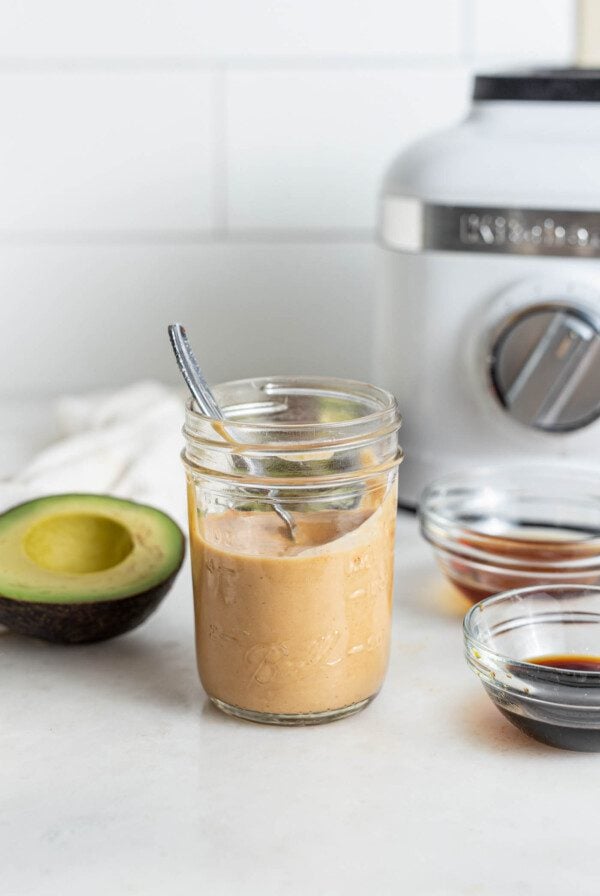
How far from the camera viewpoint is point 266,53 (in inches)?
47.4

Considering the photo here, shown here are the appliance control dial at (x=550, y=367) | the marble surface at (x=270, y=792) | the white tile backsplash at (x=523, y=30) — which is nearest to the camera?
the marble surface at (x=270, y=792)

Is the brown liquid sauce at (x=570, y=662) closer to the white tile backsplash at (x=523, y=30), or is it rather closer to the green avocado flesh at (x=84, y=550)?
the green avocado flesh at (x=84, y=550)

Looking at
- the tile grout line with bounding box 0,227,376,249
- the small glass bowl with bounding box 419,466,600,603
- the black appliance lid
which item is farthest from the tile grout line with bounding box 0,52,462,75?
the small glass bowl with bounding box 419,466,600,603

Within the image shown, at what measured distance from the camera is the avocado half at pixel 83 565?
0.70m

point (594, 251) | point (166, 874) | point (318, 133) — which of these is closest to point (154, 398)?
point (318, 133)

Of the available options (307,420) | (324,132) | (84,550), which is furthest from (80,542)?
(324,132)

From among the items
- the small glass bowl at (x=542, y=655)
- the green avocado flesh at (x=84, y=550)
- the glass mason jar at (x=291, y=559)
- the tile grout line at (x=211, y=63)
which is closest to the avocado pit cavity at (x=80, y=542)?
the green avocado flesh at (x=84, y=550)

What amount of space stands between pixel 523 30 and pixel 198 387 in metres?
0.74

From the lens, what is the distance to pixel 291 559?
2.00ft

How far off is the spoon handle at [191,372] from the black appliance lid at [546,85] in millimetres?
433

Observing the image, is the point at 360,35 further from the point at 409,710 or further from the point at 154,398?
the point at 409,710

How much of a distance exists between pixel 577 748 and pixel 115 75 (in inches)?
34.7

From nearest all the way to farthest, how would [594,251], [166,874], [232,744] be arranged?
[166,874] < [232,744] < [594,251]

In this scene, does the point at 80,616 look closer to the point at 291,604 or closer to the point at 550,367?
the point at 291,604
